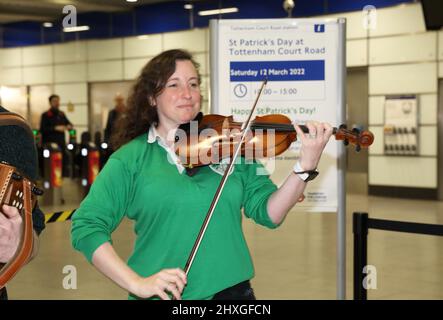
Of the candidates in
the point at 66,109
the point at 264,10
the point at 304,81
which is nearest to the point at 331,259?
the point at 304,81

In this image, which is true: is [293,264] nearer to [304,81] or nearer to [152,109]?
[304,81]

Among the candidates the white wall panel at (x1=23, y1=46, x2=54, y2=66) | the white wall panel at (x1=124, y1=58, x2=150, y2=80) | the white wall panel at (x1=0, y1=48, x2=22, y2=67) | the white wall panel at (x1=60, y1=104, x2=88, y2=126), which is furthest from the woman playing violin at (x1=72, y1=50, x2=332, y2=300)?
the white wall panel at (x1=0, y1=48, x2=22, y2=67)

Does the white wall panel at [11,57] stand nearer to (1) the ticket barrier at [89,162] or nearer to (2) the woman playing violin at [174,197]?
(1) the ticket barrier at [89,162]

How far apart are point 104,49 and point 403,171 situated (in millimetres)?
7059

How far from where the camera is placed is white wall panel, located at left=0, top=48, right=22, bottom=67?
14919mm

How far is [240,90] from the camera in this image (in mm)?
3611

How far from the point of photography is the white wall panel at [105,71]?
547 inches

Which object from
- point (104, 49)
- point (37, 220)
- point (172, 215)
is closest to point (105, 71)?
point (104, 49)

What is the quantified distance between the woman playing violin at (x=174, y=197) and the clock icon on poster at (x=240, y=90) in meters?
1.48

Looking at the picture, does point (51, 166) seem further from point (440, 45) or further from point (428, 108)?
point (440, 45)

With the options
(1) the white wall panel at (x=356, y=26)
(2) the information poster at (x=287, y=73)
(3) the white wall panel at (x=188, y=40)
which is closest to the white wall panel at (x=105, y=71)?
(3) the white wall panel at (x=188, y=40)

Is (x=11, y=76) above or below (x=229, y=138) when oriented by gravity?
above

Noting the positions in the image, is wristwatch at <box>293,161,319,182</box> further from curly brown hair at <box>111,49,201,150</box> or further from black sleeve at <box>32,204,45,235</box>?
black sleeve at <box>32,204,45,235</box>

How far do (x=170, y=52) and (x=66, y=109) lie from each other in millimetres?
12859
